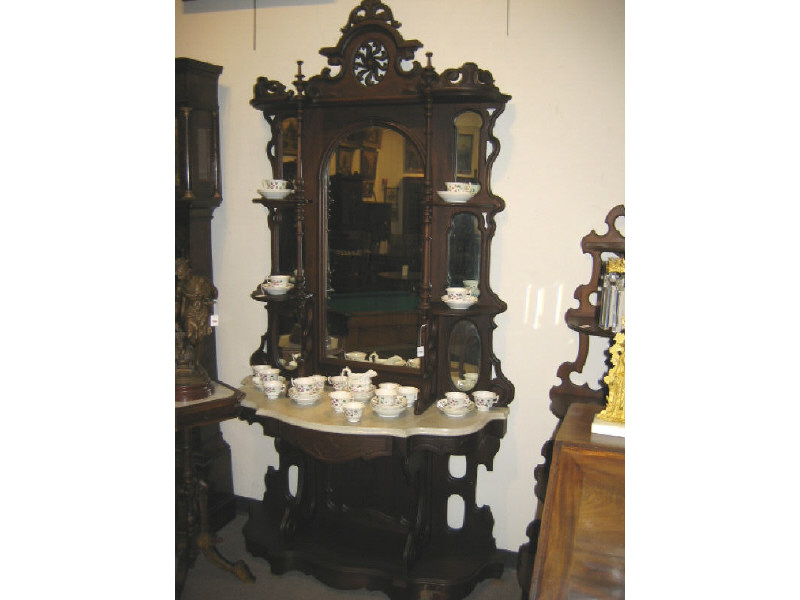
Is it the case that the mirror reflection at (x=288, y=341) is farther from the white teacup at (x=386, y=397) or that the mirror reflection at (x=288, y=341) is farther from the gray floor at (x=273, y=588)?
the gray floor at (x=273, y=588)

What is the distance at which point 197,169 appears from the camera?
9.73ft

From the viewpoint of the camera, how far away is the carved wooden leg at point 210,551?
2689 mm

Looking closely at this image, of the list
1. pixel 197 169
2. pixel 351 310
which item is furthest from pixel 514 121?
pixel 197 169

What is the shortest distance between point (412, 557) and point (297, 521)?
616 mm

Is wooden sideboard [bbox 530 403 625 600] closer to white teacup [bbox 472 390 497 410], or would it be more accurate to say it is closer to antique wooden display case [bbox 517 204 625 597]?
antique wooden display case [bbox 517 204 625 597]

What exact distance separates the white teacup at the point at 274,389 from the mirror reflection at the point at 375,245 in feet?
1.08

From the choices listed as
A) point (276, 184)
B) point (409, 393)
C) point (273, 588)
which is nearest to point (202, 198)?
point (276, 184)

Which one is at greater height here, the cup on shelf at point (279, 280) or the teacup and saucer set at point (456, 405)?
the cup on shelf at point (279, 280)

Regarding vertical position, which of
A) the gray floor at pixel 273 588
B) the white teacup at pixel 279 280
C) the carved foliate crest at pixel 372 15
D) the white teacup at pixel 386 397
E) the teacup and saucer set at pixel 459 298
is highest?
the carved foliate crest at pixel 372 15

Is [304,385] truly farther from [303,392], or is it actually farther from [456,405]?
[456,405]

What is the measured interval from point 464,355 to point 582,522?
98 centimetres

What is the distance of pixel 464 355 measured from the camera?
269cm

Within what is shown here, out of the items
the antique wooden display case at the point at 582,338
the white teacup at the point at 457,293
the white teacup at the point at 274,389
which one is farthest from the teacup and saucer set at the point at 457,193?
the white teacup at the point at 274,389
